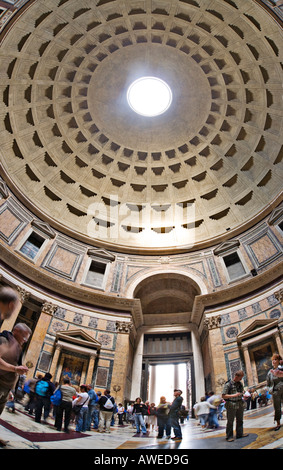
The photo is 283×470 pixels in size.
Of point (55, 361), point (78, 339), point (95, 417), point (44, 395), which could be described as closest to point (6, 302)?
point (44, 395)

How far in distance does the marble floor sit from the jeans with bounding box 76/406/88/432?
19 cm

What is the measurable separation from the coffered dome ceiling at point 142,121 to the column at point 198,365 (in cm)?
627

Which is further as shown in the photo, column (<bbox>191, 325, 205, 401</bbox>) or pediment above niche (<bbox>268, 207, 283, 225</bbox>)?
pediment above niche (<bbox>268, 207, 283, 225</bbox>)

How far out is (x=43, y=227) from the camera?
19844mm

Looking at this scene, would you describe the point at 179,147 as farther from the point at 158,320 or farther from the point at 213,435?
the point at 213,435

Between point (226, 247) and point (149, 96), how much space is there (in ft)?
44.9

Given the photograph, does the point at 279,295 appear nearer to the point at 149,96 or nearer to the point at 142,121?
the point at 142,121

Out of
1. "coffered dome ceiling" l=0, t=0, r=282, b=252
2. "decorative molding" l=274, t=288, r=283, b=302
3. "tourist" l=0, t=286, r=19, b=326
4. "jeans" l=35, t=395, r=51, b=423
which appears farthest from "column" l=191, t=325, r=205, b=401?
"tourist" l=0, t=286, r=19, b=326

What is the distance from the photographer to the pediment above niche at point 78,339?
15.4 m

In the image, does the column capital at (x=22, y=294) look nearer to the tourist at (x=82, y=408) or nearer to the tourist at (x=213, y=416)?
the tourist at (x=82, y=408)

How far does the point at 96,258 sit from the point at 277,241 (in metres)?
12.1

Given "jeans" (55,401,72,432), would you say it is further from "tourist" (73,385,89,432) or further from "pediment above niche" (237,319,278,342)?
"pediment above niche" (237,319,278,342)

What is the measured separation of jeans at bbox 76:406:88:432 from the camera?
8013 mm

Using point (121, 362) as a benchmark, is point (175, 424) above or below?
below
